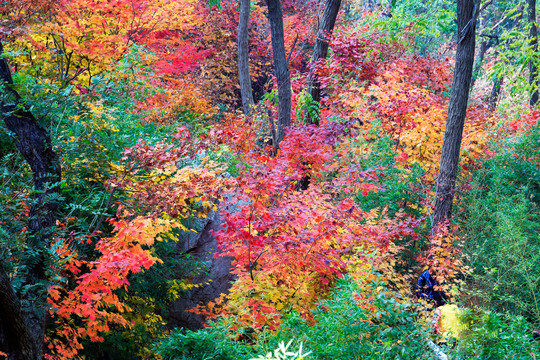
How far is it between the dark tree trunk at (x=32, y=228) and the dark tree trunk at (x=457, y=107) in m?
5.87

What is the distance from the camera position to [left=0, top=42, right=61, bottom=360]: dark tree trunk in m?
3.36

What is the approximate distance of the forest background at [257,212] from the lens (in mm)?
3496

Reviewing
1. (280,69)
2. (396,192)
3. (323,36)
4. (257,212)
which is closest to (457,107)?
(396,192)

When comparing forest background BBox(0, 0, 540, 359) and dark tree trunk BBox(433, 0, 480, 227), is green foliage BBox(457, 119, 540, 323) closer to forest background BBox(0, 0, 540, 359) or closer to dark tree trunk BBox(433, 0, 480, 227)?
forest background BBox(0, 0, 540, 359)

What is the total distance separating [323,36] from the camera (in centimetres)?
916

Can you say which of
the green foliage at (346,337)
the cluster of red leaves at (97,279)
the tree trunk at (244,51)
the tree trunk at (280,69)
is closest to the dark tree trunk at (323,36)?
the tree trunk at (280,69)

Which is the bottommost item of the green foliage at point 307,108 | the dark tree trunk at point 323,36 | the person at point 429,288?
the person at point 429,288

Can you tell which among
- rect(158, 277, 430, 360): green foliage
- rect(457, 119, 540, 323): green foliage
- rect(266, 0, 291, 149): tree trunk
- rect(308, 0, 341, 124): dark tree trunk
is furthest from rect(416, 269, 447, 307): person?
rect(266, 0, 291, 149): tree trunk

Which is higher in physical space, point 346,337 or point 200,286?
point 346,337

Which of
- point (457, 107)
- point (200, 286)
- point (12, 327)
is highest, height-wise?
point (457, 107)

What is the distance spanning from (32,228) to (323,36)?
7.26 meters

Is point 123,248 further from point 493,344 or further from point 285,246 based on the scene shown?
point 493,344

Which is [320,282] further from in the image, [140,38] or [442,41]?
[442,41]

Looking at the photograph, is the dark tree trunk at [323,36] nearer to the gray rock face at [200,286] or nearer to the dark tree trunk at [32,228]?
the gray rock face at [200,286]
